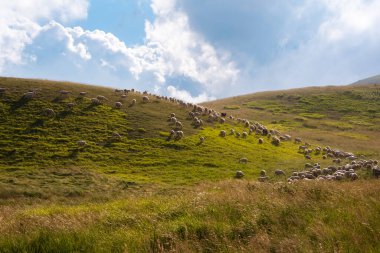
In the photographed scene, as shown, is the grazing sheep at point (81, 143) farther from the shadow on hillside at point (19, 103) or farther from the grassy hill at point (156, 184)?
the shadow on hillside at point (19, 103)

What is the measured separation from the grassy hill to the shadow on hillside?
229 millimetres

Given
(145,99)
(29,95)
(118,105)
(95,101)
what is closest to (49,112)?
(29,95)

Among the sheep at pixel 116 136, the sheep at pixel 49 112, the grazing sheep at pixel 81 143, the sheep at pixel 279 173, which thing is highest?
the sheep at pixel 49 112

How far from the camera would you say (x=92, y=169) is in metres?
38.0

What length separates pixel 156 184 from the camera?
34.2 metres

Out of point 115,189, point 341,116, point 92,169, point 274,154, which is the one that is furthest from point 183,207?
point 341,116

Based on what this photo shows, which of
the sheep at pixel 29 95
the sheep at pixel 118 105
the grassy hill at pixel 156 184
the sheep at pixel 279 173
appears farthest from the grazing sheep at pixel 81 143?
the sheep at pixel 279 173

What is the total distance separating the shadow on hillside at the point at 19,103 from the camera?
51.2 m

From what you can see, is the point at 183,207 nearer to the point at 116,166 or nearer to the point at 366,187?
the point at 366,187

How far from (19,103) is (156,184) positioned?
28328 mm

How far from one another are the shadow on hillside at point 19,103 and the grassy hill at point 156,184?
0.75 ft

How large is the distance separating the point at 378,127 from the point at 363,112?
20.8m

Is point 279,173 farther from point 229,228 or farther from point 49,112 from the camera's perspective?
point 49,112

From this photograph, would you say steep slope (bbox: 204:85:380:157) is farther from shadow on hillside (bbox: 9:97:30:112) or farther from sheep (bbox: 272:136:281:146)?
shadow on hillside (bbox: 9:97:30:112)
